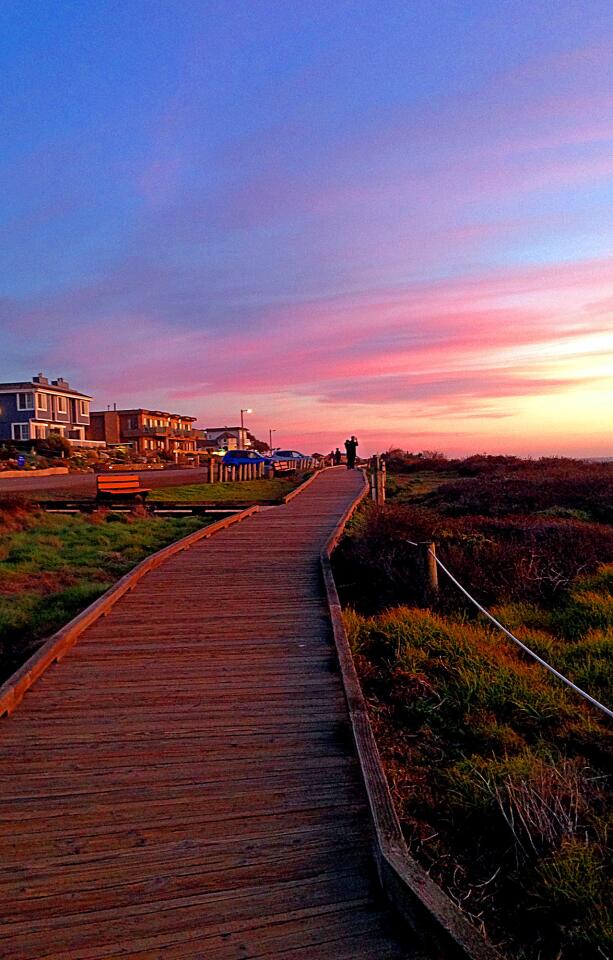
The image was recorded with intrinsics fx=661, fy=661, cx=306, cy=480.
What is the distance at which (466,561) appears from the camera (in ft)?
33.3

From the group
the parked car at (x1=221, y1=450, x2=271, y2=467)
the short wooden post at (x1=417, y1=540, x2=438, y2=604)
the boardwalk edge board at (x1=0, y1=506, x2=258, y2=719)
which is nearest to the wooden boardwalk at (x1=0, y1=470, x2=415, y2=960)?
the boardwalk edge board at (x1=0, y1=506, x2=258, y2=719)

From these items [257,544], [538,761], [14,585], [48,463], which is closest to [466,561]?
[257,544]

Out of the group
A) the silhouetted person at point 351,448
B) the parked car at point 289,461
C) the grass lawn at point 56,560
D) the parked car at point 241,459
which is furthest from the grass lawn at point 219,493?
the parked car at point 289,461

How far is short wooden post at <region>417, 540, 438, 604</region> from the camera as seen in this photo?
859 centimetres

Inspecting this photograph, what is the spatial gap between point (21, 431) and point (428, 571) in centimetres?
6619

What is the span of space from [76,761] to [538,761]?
3.09 metres

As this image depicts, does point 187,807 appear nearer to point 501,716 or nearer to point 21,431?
point 501,716

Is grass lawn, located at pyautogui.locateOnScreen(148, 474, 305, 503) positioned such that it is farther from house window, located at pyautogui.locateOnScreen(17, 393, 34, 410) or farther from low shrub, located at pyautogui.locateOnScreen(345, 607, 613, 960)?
house window, located at pyautogui.locateOnScreen(17, 393, 34, 410)

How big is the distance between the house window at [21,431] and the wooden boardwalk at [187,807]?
65.6 m

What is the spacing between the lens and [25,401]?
67.3 metres

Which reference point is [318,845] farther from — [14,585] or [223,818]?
[14,585]

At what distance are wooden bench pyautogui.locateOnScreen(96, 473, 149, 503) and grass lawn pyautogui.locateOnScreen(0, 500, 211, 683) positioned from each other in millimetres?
1878

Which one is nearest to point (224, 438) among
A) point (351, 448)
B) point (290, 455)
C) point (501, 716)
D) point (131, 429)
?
point (131, 429)

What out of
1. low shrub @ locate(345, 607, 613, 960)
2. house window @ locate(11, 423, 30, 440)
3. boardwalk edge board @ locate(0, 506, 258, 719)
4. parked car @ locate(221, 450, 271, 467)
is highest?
house window @ locate(11, 423, 30, 440)
